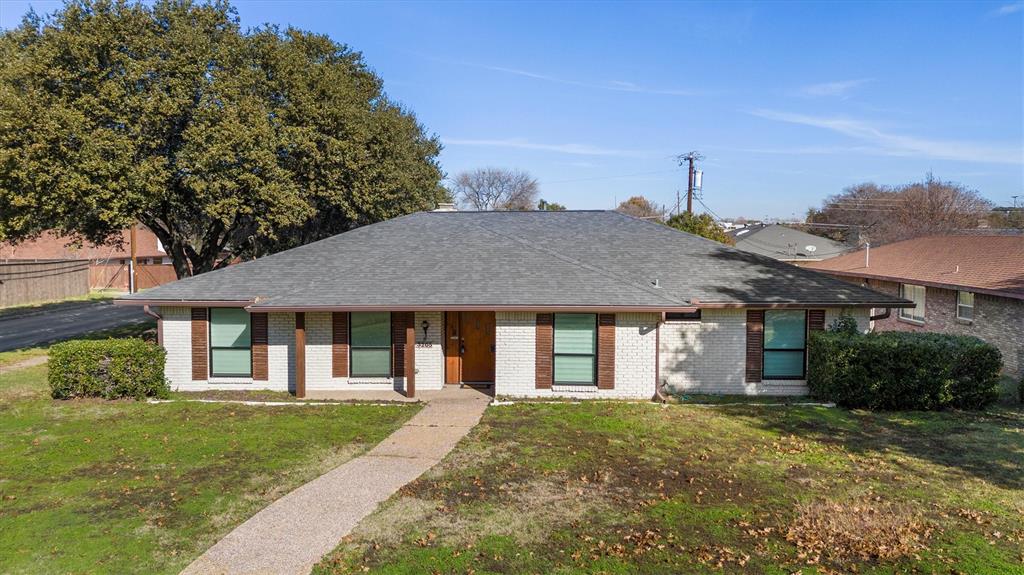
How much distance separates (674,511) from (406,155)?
24064 mm

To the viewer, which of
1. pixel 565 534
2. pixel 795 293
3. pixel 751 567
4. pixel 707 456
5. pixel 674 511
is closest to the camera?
pixel 751 567

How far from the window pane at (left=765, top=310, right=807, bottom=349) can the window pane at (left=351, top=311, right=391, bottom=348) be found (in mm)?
9852

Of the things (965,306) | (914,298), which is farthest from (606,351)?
(914,298)

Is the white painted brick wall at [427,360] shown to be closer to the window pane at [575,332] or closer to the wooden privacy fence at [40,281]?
the window pane at [575,332]

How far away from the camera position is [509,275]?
15625 millimetres

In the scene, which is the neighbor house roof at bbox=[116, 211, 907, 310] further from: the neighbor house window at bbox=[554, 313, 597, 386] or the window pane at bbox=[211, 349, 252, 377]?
the window pane at bbox=[211, 349, 252, 377]

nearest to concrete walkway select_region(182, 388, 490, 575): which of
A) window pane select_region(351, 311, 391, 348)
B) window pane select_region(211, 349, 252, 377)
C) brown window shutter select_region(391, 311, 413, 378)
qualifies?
brown window shutter select_region(391, 311, 413, 378)

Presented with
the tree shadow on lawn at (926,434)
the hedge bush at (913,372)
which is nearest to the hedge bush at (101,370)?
the tree shadow on lawn at (926,434)

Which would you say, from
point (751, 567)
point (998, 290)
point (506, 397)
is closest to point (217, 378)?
point (506, 397)

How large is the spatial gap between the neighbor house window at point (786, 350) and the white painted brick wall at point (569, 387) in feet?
11.0

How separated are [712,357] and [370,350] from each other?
889 cm

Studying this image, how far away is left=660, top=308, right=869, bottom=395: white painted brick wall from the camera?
50.4 ft

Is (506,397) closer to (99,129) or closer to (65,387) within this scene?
(65,387)

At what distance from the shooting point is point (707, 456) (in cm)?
1036
